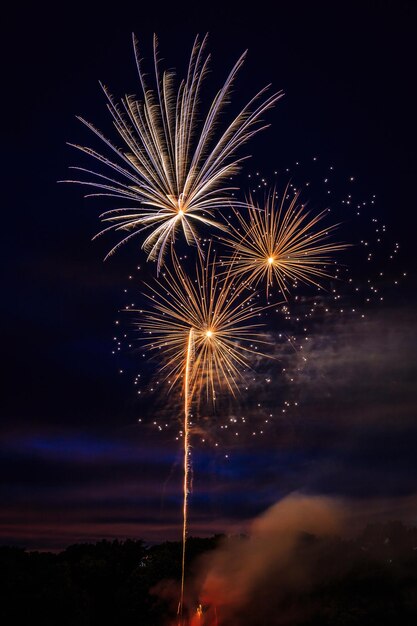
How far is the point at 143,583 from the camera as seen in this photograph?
167 ft

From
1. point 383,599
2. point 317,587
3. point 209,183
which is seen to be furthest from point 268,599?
point 209,183

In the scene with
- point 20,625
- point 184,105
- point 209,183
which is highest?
point 184,105

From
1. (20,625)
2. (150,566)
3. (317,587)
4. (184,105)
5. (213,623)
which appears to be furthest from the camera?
(150,566)

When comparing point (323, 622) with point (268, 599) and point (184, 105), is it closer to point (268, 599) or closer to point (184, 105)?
point (268, 599)

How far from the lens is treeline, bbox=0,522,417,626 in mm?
39000

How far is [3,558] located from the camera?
4309 centimetres

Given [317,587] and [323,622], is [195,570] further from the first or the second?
[323,622]

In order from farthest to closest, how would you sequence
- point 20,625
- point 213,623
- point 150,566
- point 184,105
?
point 150,566
point 213,623
point 20,625
point 184,105

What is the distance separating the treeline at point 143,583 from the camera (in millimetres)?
39000

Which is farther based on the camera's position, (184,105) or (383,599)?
(383,599)

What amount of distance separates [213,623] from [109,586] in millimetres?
8346

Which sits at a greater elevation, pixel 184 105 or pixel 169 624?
pixel 184 105

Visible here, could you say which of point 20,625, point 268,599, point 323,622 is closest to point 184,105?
point 20,625

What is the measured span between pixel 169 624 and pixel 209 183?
3269 cm
